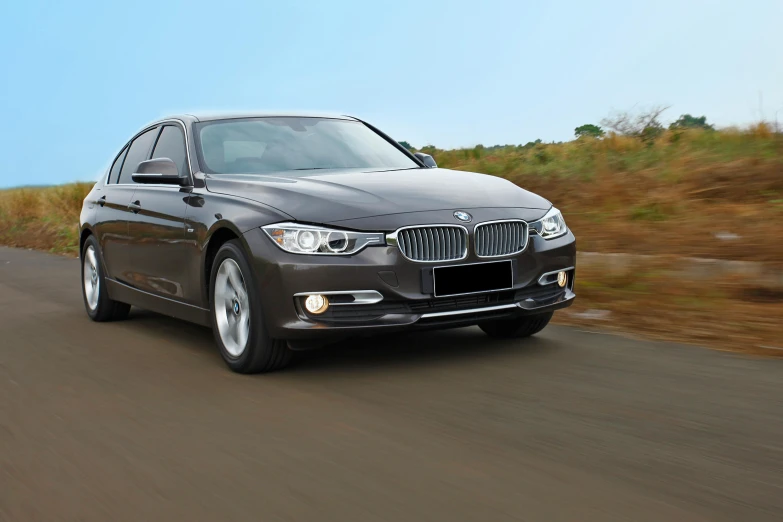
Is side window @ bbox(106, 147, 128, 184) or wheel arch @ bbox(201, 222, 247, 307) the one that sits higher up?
side window @ bbox(106, 147, 128, 184)

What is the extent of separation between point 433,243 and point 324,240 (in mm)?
590

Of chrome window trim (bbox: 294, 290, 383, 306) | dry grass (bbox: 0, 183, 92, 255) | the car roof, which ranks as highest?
the car roof

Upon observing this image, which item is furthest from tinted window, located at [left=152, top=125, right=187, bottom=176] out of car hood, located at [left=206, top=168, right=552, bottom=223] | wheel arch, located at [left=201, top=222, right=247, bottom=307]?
wheel arch, located at [left=201, top=222, right=247, bottom=307]

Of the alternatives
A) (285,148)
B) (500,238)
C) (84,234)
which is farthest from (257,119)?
(84,234)

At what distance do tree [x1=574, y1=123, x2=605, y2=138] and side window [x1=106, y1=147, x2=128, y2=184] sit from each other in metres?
8.36

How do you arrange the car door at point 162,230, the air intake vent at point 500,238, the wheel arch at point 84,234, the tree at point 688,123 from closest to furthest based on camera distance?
the air intake vent at point 500,238 → the car door at point 162,230 → the wheel arch at point 84,234 → the tree at point 688,123

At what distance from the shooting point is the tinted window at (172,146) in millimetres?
6996

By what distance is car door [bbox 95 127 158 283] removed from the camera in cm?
782

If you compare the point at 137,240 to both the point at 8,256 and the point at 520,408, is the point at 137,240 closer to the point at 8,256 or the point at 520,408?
the point at 520,408

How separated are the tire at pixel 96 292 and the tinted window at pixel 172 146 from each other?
132 centimetres

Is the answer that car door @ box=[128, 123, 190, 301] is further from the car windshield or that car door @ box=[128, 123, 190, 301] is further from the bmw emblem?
the bmw emblem

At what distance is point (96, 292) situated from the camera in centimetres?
862

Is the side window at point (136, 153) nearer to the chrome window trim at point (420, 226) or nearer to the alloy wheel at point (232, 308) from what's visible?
the alloy wheel at point (232, 308)

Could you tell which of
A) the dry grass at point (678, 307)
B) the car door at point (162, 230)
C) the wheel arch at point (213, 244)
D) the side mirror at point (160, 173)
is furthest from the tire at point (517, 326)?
the side mirror at point (160, 173)
